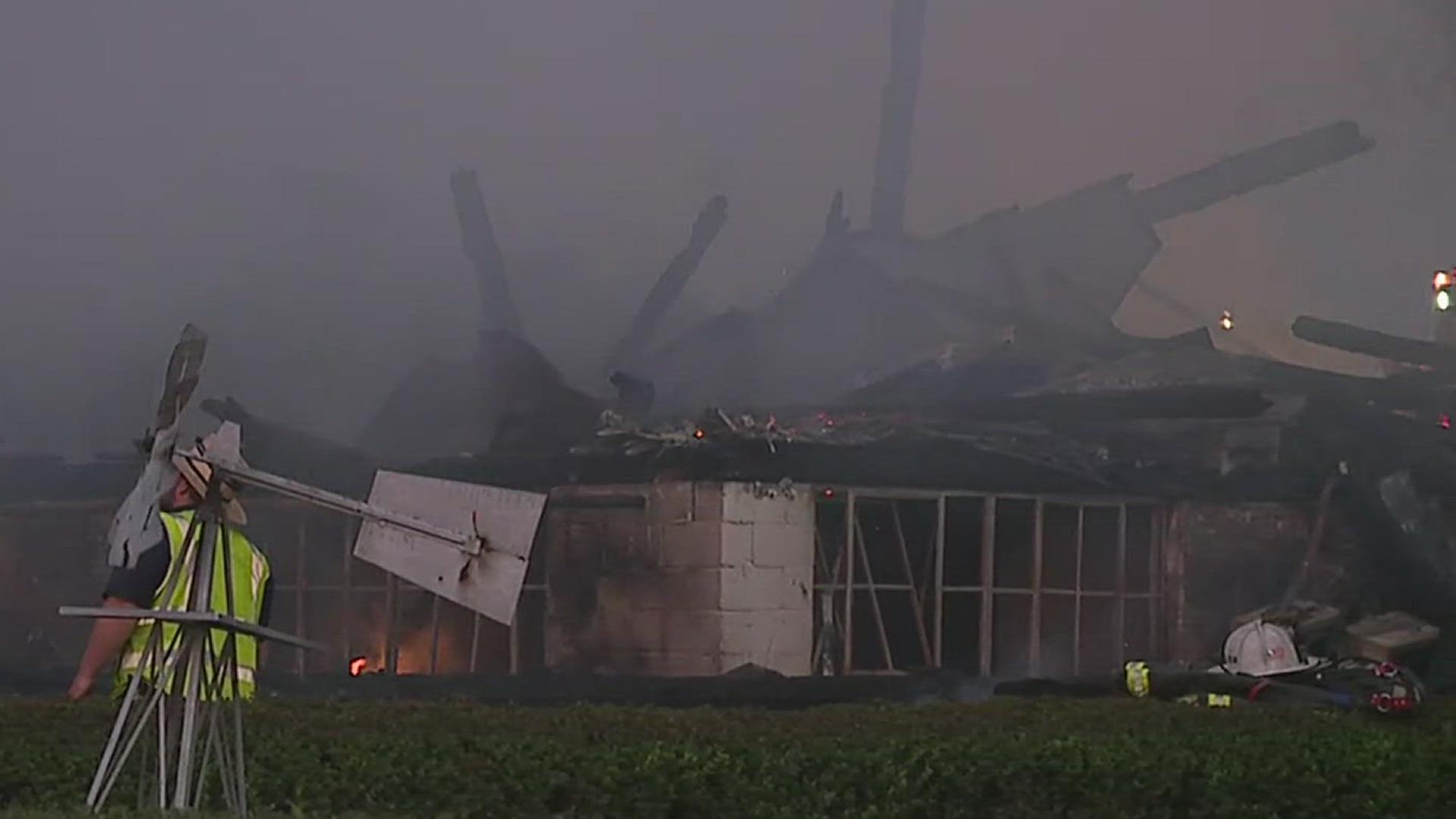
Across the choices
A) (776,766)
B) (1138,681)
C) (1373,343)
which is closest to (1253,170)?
(1373,343)

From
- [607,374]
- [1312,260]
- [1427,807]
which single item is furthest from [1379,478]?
[607,374]

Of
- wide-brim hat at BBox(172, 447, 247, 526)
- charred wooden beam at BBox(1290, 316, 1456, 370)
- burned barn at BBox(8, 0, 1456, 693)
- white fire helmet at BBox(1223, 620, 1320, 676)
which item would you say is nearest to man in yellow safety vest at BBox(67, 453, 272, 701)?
wide-brim hat at BBox(172, 447, 247, 526)

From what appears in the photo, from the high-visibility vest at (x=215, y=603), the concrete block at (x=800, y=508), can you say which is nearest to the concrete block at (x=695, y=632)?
the concrete block at (x=800, y=508)

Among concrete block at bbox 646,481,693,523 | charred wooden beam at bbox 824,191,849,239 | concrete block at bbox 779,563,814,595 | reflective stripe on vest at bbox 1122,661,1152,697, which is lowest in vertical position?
reflective stripe on vest at bbox 1122,661,1152,697

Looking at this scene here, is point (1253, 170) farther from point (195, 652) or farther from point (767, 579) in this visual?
point (195, 652)

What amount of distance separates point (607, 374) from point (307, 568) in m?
1.72

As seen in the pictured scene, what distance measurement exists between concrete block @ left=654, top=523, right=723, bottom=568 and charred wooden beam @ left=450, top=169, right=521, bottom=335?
130 cm

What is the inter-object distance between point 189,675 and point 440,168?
505 centimetres

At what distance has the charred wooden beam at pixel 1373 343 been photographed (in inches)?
460

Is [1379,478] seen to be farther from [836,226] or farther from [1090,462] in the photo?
[836,226]

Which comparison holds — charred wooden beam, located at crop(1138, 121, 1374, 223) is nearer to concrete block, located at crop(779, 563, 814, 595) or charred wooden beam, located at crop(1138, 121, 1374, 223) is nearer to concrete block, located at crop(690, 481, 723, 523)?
concrete block, located at crop(779, 563, 814, 595)

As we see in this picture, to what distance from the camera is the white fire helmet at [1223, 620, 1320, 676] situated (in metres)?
11.0

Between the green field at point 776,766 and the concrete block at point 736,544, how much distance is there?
1.35 meters

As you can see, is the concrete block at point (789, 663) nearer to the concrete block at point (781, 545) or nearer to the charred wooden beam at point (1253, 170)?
the concrete block at point (781, 545)
